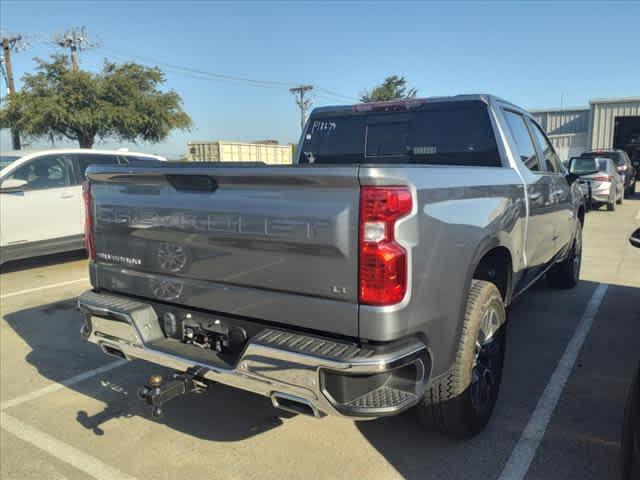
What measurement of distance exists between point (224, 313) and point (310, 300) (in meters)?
0.57

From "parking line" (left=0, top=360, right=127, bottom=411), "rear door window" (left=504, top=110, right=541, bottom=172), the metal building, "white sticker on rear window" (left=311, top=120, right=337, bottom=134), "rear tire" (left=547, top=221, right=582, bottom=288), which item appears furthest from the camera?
the metal building

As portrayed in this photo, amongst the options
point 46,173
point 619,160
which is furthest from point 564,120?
point 46,173

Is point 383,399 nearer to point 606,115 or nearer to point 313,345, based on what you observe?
point 313,345

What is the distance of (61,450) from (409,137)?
328 cm

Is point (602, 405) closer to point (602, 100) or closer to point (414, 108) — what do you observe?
point (414, 108)

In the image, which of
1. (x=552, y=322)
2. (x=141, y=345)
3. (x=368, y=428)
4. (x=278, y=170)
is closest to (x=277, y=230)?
(x=278, y=170)

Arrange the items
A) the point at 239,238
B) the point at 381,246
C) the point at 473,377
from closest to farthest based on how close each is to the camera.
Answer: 1. the point at 381,246
2. the point at 239,238
3. the point at 473,377

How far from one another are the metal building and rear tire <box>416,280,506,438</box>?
31.6m

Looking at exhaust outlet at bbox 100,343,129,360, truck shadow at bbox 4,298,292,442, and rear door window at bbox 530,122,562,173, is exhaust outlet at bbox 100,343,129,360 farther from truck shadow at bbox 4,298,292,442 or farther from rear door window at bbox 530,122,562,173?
rear door window at bbox 530,122,562,173

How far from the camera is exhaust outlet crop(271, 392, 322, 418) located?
232 centimetres

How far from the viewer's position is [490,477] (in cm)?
275

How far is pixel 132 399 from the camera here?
3730 mm

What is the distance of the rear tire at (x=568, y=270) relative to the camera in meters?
6.04

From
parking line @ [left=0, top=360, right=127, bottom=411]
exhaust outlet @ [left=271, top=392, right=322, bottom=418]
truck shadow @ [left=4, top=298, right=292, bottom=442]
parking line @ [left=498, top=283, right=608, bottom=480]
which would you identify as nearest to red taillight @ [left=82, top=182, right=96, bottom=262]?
truck shadow @ [left=4, top=298, right=292, bottom=442]
